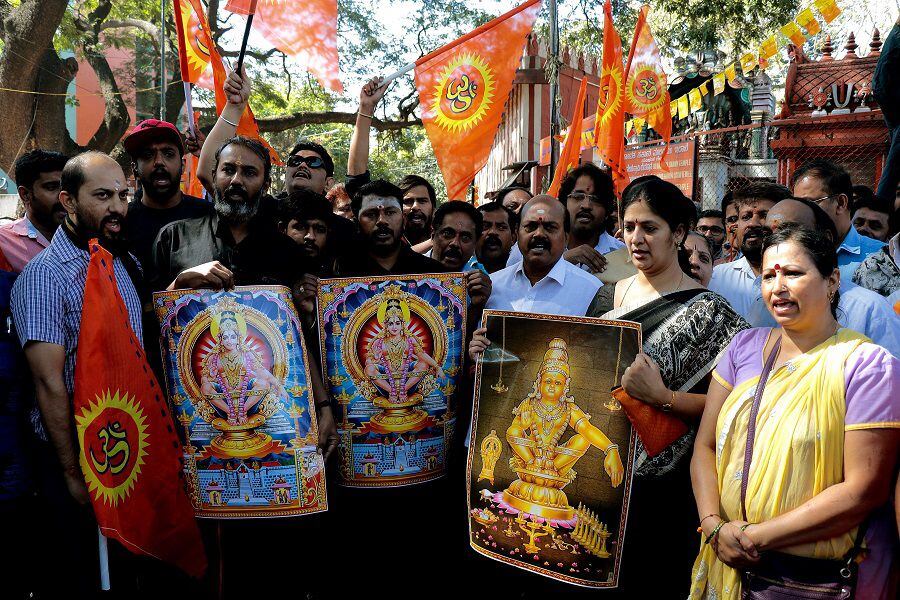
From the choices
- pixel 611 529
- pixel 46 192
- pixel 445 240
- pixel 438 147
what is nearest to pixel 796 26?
pixel 438 147

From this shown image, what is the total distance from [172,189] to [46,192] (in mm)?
635

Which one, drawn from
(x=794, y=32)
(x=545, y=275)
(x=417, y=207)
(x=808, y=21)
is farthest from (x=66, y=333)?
(x=794, y=32)

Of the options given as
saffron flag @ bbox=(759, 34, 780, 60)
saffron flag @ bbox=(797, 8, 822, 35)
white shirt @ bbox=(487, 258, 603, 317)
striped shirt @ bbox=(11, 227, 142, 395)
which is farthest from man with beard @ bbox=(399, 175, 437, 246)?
saffron flag @ bbox=(759, 34, 780, 60)

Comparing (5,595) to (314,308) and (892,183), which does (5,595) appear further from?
(892,183)

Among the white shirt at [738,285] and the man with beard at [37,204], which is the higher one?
the man with beard at [37,204]

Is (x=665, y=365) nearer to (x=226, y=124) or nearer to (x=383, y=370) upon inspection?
(x=383, y=370)

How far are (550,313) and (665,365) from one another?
26.9 inches

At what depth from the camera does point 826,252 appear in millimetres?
2447

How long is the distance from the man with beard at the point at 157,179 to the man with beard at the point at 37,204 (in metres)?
0.38

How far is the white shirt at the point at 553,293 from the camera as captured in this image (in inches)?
143

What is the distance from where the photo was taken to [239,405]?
10.5ft

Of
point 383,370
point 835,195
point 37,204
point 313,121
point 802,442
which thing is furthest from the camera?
point 313,121

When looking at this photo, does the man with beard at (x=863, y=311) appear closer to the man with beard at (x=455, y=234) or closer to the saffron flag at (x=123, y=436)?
the man with beard at (x=455, y=234)

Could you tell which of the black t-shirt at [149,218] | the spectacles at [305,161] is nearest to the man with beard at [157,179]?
the black t-shirt at [149,218]
